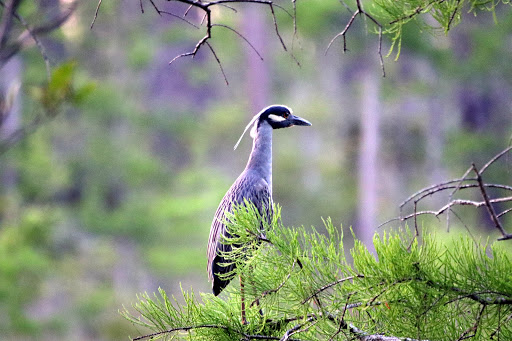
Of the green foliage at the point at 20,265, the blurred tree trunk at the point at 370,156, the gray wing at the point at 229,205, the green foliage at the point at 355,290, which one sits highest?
the blurred tree trunk at the point at 370,156

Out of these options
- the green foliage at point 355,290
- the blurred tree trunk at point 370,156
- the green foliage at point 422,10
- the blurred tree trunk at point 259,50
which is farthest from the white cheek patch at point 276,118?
the blurred tree trunk at point 370,156

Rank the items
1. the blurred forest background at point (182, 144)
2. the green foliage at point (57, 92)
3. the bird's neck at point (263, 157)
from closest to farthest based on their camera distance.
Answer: the green foliage at point (57, 92) → the bird's neck at point (263, 157) → the blurred forest background at point (182, 144)

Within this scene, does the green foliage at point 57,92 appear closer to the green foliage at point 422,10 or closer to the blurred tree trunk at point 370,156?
the green foliage at point 422,10

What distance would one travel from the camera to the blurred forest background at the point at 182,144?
12.2 meters

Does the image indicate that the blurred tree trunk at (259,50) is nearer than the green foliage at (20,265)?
No

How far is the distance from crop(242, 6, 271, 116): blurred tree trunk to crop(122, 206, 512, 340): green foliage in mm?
12901

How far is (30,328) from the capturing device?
9789mm

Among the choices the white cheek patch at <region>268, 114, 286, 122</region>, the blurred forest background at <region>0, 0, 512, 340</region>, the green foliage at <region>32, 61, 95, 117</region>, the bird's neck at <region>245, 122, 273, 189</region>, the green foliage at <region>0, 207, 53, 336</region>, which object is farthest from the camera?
the blurred forest background at <region>0, 0, 512, 340</region>

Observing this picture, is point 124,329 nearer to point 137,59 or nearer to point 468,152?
point 137,59

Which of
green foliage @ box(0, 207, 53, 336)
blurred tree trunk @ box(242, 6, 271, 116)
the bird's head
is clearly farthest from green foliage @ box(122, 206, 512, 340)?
blurred tree trunk @ box(242, 6, 271, 116)

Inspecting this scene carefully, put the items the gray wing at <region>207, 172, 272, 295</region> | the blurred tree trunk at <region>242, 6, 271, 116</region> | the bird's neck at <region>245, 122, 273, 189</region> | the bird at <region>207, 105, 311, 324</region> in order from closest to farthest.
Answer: the gray wing at <region>207, 172, 272, 295</region> < the bird at <region>207, 105, 311, 324</region> < the bird's neck at <region>245, 122, 273, 189</region> < the blurred tree trunk at <region>242, 6, 271, 116</region>

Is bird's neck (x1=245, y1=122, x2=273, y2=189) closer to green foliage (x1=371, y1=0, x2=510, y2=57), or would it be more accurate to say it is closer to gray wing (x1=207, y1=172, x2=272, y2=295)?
gray wing (x1=207, y1=172, x2=272, y2=295)

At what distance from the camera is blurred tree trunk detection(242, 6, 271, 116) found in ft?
50.0

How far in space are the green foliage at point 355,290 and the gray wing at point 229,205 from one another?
1.27 meters
